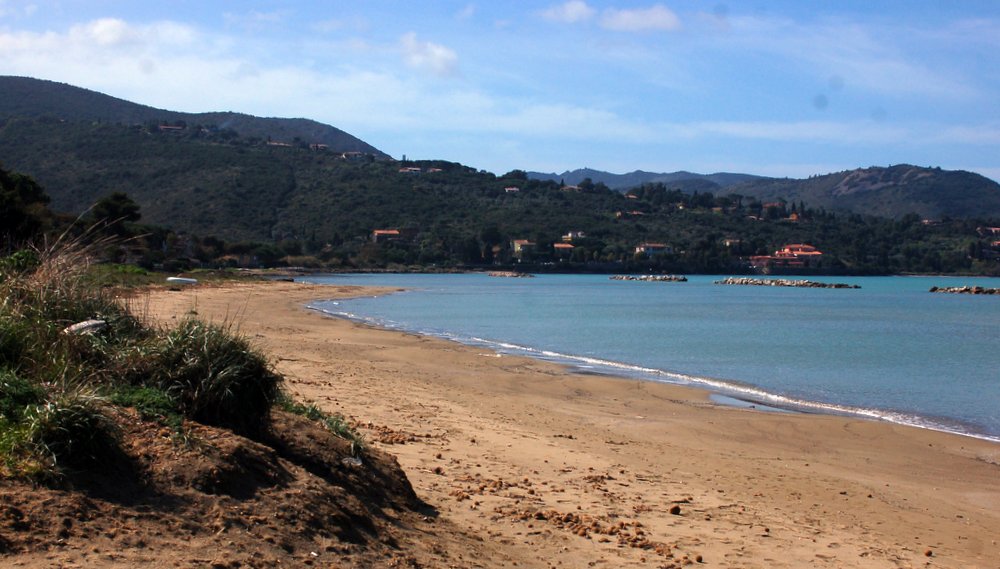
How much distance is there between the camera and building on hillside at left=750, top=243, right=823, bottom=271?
145 meters

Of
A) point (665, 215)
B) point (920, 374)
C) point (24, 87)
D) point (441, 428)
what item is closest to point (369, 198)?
point (665, 215)

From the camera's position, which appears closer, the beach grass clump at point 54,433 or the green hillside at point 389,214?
the beach grass clump at point 54,433

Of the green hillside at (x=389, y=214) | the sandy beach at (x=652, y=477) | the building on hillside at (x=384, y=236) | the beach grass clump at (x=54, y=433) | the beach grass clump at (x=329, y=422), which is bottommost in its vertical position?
the sandy beach at (x=652, y=477)

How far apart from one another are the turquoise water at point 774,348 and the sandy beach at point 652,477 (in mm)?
2751

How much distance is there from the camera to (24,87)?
620 feet

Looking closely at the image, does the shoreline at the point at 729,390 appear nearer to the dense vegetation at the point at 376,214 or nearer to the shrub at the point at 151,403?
the shrub at the point at 151,403

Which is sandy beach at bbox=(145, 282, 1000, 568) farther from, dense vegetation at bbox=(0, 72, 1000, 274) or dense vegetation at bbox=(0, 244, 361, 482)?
dense vegetation at bbox=(0, 72, 1000, 274)

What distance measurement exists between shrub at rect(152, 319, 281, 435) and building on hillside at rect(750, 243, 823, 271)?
473 ft

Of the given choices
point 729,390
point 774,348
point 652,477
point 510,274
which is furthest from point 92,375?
point 510,274

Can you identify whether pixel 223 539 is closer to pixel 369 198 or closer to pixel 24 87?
pixel 369 198

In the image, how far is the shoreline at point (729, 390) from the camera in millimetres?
14812

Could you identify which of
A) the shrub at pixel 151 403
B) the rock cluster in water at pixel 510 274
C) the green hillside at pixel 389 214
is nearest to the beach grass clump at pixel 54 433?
the shrub at pixel 151 403

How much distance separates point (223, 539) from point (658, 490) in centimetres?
444

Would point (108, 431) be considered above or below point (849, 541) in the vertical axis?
above
